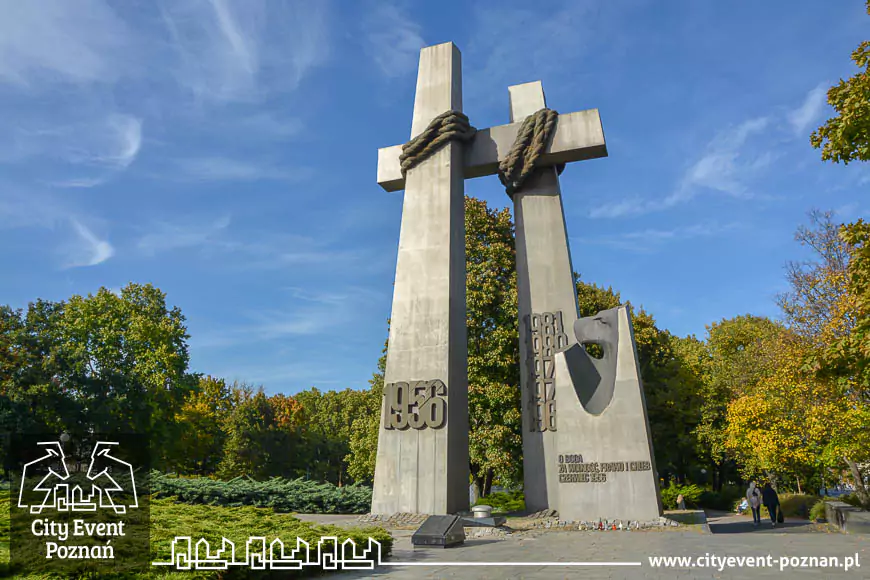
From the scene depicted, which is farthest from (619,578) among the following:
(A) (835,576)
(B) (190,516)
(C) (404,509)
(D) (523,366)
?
(D) (523,366)

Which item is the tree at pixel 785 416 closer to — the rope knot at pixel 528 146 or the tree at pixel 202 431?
the rope knot at pixel 528 146

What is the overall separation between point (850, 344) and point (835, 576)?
3.73 meters

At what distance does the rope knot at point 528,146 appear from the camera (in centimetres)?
1677

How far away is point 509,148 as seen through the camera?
17.2 meters

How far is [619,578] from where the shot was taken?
6867 mm

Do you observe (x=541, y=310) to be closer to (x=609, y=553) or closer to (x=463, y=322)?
(x=463, y=322)

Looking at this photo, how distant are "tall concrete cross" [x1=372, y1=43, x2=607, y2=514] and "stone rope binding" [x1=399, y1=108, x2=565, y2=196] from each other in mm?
271

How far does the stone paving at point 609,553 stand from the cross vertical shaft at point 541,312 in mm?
2882

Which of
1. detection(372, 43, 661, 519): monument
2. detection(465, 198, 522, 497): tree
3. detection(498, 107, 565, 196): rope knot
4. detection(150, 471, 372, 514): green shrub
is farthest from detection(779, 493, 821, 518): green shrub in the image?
detection(150, 471, 372, 514): green shrub

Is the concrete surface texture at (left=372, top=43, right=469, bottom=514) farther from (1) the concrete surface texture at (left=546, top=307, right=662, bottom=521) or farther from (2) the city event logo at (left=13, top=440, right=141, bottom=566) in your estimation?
(2) the city event logo at (left=13, top=440, right=141, bottom=566)

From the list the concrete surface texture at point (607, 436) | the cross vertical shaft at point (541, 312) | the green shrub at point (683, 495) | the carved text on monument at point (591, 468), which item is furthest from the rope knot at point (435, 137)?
the green shrub at point (683, 495)

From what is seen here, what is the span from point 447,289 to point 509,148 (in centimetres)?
485

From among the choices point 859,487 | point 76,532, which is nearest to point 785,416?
point 859,487

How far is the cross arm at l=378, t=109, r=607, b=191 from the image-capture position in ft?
54.4
